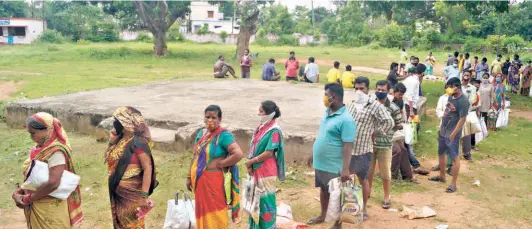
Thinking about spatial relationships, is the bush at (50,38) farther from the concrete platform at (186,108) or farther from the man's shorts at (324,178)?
the man's shorts at (324,178)

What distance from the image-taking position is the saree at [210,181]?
395 centimetres

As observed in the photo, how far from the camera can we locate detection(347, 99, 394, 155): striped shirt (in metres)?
4.94

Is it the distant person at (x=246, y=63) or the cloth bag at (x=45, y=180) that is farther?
the distant person at (x=246, y=63)

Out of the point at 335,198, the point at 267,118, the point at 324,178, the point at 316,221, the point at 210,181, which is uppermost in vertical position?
the point at 267,118

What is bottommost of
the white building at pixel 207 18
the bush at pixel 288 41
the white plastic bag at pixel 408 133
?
the white plastic bag at pixel 408 133

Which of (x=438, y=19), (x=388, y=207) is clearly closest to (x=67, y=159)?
(x=388, y=207)

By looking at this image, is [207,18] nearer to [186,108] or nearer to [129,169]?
[186,108]

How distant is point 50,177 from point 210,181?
3.98 ft

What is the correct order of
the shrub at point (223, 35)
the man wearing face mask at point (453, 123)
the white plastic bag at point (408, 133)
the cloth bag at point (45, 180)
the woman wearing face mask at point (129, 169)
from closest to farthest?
1. the cloth bag at point (45, 180)
2. the woman wearing face mask at point (129, 169)
3. the man wearing face mask at point (453, 123)
4. the white plastic bag at point (408, 133)
5. the shrub at point (223, 35)

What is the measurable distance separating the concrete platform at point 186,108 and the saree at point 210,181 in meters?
2.96

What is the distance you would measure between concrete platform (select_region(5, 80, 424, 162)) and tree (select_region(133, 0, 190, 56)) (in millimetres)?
17531

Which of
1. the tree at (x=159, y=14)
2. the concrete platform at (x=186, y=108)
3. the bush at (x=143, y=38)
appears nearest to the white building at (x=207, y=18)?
the bush at (x=143, y=38)

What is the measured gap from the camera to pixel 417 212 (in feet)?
17.4

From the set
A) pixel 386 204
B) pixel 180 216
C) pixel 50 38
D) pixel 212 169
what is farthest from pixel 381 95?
pixel 50 38
